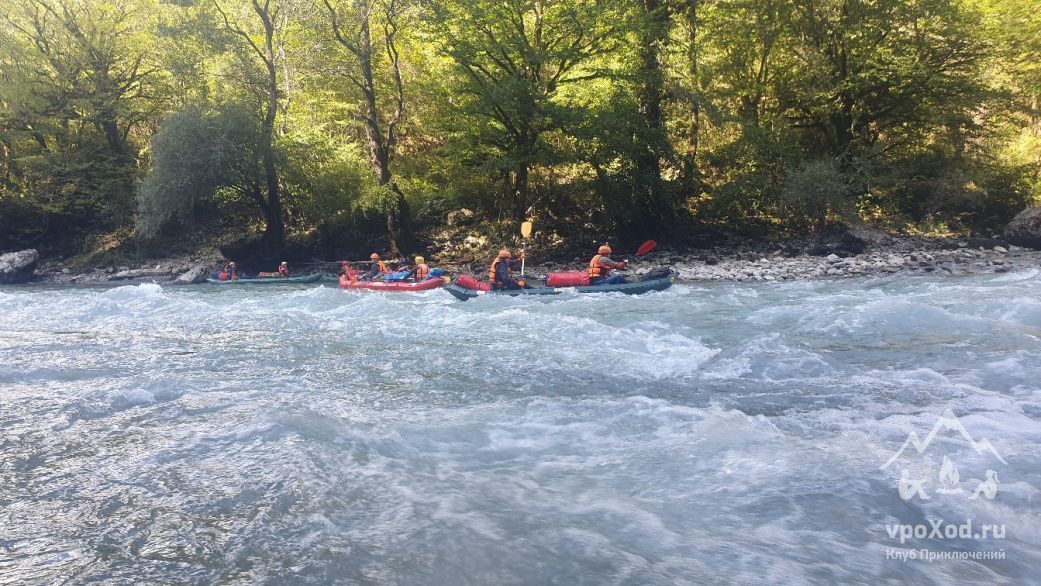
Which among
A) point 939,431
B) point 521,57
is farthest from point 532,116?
point 939,431

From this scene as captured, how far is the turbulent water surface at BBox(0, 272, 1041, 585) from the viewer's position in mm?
3029

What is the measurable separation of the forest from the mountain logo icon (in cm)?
1270

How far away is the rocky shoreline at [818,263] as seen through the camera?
44.9ft

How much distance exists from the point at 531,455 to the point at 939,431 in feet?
9.91

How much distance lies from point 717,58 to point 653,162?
3816mm

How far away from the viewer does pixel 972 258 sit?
46.8ft

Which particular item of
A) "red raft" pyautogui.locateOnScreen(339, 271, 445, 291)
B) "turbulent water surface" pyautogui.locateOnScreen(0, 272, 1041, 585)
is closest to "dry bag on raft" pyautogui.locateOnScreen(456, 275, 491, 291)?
"red raft" pyautogui.locateOnScreen(339, 271, 445, 291)

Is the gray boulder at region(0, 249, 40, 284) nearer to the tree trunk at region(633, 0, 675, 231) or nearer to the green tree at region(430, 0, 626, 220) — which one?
the green tree at region(430, 0, 626, 220)

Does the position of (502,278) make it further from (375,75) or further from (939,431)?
(375,75)

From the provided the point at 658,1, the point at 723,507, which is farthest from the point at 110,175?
the point at 723,507

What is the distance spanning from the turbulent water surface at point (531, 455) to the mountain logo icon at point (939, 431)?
0.03m

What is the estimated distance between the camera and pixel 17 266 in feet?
64.9

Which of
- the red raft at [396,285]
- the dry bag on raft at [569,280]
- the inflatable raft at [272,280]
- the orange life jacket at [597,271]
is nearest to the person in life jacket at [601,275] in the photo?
the orange life jacket at [597,271]

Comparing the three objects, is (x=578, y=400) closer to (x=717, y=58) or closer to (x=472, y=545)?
(x=472, y=545)
